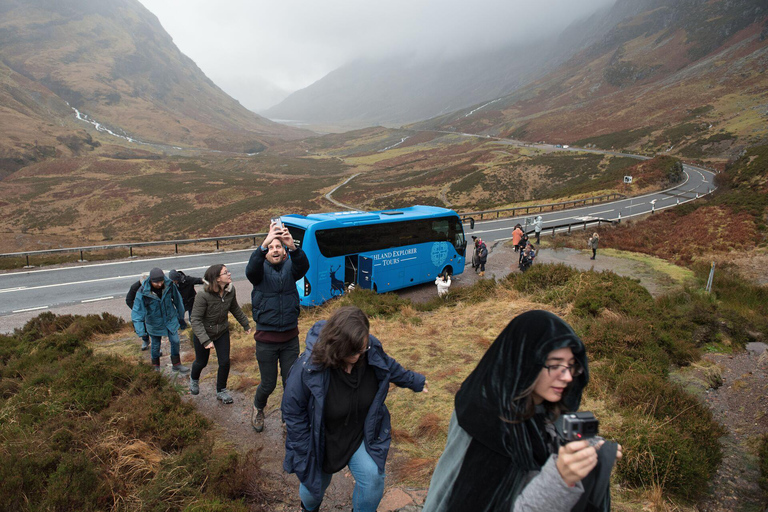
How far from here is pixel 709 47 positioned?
135 meters

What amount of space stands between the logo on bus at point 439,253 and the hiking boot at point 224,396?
37.0ft

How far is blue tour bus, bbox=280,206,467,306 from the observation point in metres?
13.5

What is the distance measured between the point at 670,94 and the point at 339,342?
5240 inches

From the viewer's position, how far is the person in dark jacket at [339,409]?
9.33ft

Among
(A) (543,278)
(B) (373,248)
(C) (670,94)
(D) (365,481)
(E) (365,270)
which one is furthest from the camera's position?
(C) (670,94)

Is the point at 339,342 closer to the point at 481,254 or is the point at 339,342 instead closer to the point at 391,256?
the point at 391,256

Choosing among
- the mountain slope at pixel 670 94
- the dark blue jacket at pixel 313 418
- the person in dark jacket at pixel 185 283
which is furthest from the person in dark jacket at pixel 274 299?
the mountain slope at pixel 670 94

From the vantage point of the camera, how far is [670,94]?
343 ft

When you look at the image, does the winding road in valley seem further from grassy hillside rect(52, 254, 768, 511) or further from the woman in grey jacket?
the woman in grey jacket

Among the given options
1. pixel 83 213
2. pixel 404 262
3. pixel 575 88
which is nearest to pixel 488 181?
pixel 404 262

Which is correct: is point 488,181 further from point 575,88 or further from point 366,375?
point 575,88

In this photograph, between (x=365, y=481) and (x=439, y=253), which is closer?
(x=365, y=481)

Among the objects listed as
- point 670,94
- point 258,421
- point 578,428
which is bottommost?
point 258,421

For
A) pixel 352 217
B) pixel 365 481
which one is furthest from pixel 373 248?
pixel 365 481
